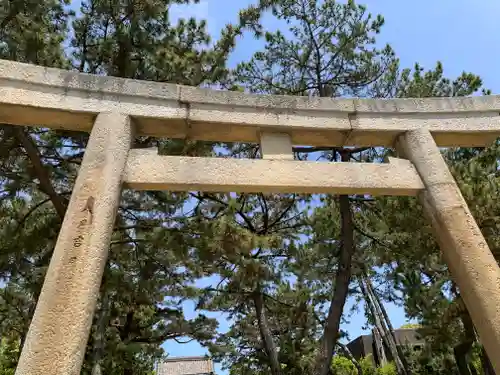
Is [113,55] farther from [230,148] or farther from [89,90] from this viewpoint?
[89,90]

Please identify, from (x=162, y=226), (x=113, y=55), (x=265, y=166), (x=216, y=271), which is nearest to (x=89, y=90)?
(x=265, y=166)

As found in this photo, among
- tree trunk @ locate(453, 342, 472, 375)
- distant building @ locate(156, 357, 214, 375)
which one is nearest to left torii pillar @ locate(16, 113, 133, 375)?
tree trunk @ locate(453, 342, 472, 375)

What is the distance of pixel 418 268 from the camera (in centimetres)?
970

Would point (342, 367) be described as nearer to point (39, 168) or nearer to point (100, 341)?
point (100, 341)

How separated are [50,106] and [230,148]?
3.83 metres

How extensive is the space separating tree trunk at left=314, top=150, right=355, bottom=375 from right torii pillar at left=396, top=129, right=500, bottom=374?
88.2 inches

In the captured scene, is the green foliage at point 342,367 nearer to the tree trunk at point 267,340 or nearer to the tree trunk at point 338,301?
the tree trunk at point 267,340

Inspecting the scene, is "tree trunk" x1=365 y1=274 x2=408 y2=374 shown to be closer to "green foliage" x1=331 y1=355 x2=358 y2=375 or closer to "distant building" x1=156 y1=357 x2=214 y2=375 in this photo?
"green foliage" x1=331 y1=355 x2=358 y2=375

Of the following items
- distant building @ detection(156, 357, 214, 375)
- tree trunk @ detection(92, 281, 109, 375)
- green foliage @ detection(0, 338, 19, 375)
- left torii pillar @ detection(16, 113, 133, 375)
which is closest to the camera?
left torii pillar @ detection(16, 113, 133, 375)

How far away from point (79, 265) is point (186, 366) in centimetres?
2600

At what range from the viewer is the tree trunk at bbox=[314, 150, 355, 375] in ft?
17.6

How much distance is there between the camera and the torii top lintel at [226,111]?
3.61m

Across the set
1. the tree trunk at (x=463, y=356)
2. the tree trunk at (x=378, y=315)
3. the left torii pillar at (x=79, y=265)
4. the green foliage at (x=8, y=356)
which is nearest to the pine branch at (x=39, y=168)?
the left torii pillar at (x=79, y=265)

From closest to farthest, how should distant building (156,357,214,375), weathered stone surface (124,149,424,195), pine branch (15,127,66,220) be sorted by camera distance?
weathered stone surface (124,149,424,195), pine branch (15,127,66,220), distant building (156,357,214,375)
